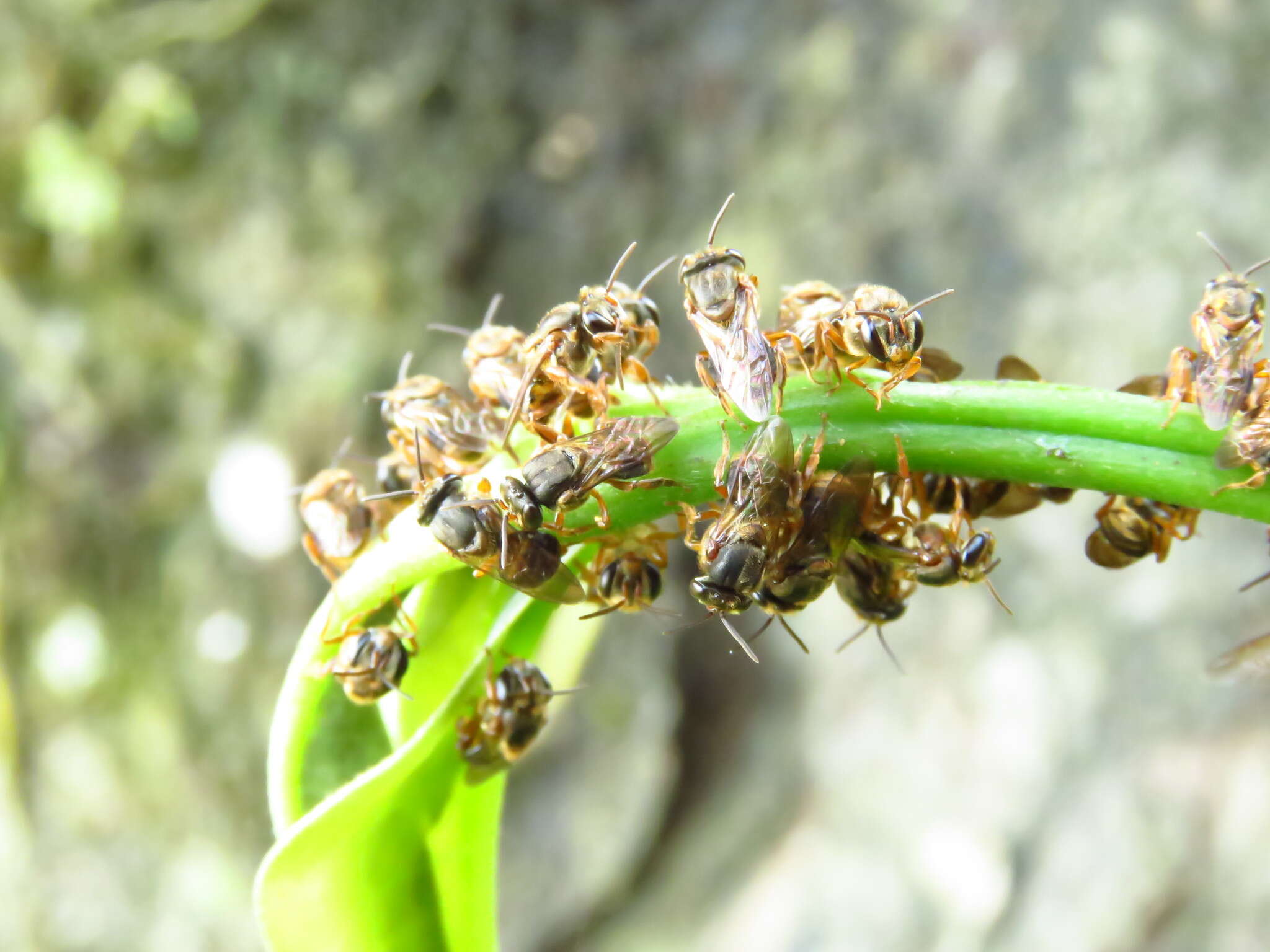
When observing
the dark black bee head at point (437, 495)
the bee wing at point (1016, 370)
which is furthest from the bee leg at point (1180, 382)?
the dark black bee head at point (437, 495)

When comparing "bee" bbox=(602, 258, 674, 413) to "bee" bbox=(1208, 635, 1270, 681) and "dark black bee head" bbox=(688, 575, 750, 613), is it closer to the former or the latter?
"dark black bee head" bbox=(688, 575, 750, 613)

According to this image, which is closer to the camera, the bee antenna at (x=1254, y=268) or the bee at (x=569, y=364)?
the bee at (x=569, y=364)

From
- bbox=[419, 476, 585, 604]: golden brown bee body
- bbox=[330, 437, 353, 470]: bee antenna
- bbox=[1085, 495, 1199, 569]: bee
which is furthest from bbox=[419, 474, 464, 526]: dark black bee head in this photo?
bbox=[1085, 495, 1199, 569]: bee

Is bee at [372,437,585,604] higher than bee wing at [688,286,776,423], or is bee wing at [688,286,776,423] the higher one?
bee wing at [688,286,776,423]

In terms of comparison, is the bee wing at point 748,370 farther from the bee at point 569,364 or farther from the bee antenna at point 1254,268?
the bee antenna at point 1254,268

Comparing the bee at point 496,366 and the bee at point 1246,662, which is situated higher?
the bee at point 496,366

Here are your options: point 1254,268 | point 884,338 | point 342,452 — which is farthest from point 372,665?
point 1254,268
